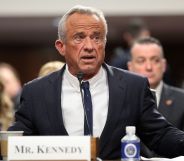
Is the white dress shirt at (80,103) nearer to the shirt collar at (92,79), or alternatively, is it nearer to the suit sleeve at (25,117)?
the shirt collar at (92,79)

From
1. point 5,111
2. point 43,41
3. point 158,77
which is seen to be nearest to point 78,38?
point 158,77

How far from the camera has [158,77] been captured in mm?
5617

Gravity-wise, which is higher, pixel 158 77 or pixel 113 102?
pixel 158 77

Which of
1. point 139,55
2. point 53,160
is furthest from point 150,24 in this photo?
point 53,160

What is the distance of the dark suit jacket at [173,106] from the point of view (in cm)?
515

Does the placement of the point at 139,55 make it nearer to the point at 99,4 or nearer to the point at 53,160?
the point at 53,160

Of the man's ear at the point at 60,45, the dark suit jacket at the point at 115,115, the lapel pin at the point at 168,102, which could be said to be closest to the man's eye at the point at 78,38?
the man's ear at the point at 60,45

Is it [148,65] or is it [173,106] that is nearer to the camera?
[173,106]

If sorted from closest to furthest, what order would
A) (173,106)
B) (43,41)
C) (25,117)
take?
(25,117) → (173,106) → (43,41)

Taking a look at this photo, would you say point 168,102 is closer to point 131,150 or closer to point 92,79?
point 92,79

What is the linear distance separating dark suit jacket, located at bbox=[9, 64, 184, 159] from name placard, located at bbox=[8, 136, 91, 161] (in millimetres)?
690

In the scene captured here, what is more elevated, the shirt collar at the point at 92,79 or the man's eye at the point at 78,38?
the man's eye at the point at 78,38

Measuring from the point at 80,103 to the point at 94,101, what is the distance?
0.08 meters

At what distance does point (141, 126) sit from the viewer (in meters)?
3.79
